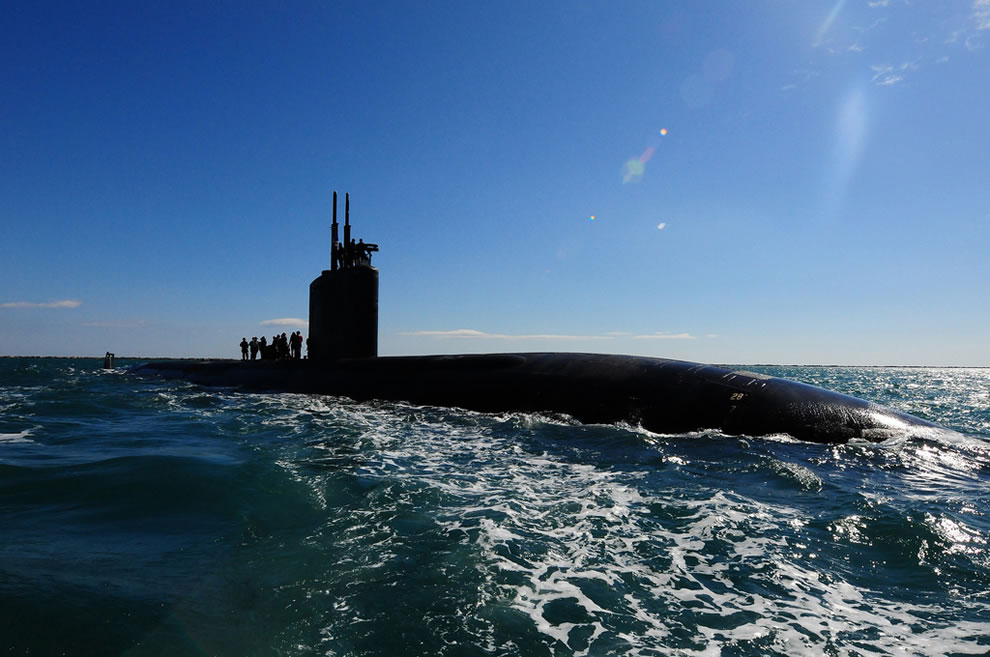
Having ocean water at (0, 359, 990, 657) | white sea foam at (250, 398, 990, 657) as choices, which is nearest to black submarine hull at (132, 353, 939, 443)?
ocean water at (0, 359, 990, 657)

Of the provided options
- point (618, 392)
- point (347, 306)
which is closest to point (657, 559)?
point (618, 392)

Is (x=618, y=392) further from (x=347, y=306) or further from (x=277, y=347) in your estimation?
(x=277, y=347)

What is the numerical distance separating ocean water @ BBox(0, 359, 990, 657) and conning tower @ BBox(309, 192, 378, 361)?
7763 millimetres

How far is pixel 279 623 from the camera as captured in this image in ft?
10.1

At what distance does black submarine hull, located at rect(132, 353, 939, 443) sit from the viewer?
346 inches

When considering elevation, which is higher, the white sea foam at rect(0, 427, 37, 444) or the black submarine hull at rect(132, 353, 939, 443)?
the black submarine hull at rect(132, 353, 939, 443)

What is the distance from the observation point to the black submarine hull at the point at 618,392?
879 cm

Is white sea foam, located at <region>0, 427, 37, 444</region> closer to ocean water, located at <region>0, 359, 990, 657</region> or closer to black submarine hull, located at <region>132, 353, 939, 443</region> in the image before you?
ocean water, located at <region>0, 359, 990, 657</region>

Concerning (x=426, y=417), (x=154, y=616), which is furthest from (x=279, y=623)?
(x=426, y=417)

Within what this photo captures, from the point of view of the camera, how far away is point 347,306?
1567 centimetres

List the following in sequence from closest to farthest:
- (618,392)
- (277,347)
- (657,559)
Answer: (657,559) → (618,392) → (277,347)

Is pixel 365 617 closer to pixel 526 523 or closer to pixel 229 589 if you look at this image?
pixel 229 589

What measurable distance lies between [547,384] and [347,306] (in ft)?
22.2

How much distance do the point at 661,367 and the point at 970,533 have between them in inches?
259
